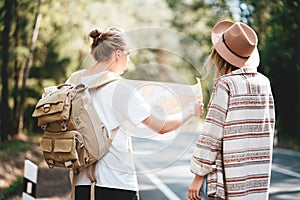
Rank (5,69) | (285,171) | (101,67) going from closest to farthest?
(101,67) < (285,171) < (5,69)

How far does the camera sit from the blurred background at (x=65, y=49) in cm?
1666

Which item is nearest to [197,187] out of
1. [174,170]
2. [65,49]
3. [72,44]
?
[174,170]

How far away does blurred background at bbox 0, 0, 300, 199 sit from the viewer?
16.7 meters

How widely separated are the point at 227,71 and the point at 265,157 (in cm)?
61

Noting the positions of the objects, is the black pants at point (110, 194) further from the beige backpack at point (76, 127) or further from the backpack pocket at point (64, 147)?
the backpack pocket at point (64, 147)

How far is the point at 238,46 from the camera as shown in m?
3.81

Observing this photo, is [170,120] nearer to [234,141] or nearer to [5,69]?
[234,141]

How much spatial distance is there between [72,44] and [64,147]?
68.0 feet

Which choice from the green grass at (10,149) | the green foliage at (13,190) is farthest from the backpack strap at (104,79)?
the green grass at (10,149)

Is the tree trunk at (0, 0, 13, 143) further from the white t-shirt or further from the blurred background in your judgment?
the white t-shirt

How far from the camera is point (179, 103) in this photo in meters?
3.82

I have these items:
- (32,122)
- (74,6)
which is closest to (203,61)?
(74,6)

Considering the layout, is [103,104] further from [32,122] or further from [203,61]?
[32,122]

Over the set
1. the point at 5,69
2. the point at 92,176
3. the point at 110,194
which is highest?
the point at 5,69
